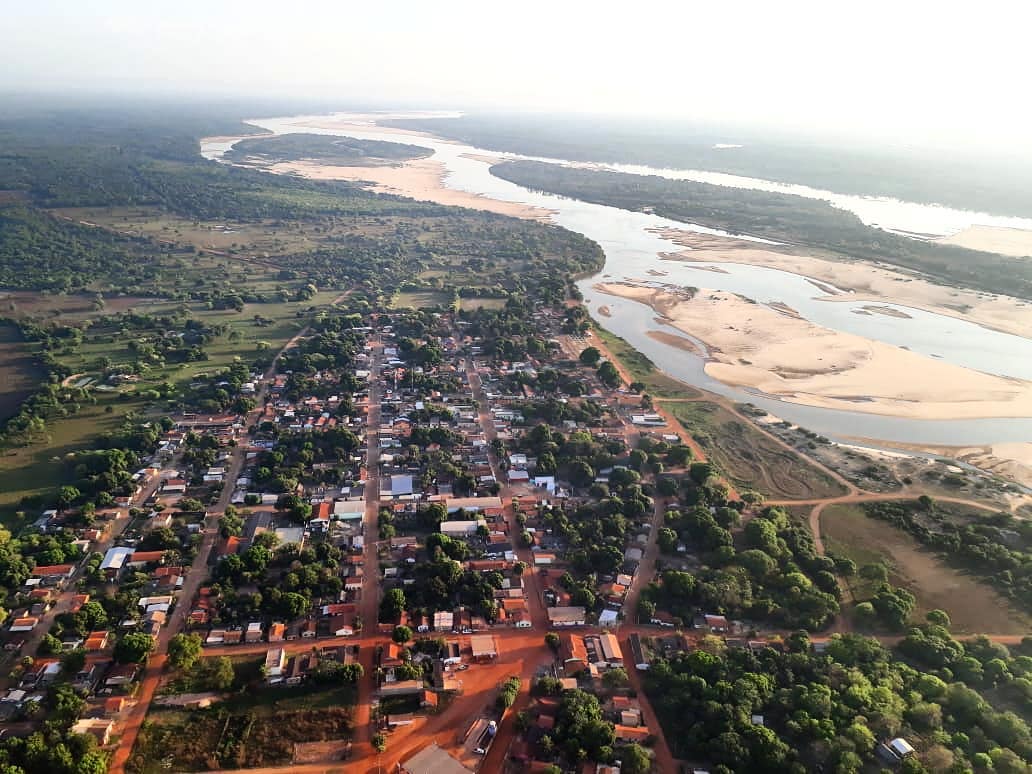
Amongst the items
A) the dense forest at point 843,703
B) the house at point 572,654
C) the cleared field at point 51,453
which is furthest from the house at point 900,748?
the cleared field at point 51,453

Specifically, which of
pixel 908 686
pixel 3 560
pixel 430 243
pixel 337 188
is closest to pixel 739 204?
pixel 430 243

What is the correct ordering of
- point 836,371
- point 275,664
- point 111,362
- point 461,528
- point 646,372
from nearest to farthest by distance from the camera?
point 275,664
point 461,528
point 111,362
point 646,372
point 836,371

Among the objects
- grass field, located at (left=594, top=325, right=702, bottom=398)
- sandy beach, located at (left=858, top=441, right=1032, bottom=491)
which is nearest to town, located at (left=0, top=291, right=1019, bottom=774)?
grass field, located at (left=594, top=325, right=702, bottom=398)

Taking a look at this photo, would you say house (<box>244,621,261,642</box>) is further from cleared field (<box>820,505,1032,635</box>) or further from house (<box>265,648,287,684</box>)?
cleared field (<box>820,505,1032,635</box>)

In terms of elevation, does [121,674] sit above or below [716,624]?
below

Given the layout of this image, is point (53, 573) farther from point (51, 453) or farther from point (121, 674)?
point (51, 453)

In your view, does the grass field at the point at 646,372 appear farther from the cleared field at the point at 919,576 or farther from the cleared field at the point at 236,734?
the cleared field at the point at 236,734

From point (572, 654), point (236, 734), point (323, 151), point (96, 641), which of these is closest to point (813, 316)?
point (572, 654)
